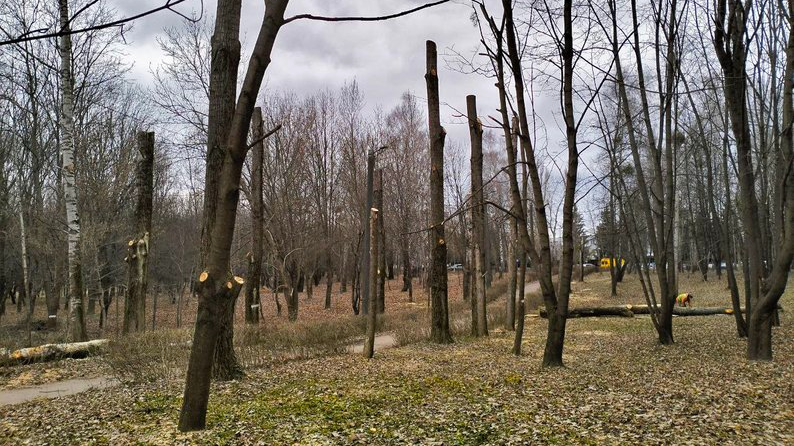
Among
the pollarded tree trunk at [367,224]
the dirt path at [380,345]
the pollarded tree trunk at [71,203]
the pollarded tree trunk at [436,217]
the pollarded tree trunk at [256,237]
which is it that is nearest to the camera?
the dirt path at [380,345]

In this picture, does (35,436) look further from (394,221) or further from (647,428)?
(394,221)

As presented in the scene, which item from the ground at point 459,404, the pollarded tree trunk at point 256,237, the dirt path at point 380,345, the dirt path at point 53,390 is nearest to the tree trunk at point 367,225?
the dirt path at point 380,345

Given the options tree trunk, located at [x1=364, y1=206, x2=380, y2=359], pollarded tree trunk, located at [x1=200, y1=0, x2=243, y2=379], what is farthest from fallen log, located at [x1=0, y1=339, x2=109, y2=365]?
tree trunk, located at [x1=364, y1=206, x2=380, y2=359]

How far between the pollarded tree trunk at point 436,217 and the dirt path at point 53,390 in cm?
628

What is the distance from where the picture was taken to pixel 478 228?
480 inches

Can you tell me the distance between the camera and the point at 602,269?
6094 centimetres

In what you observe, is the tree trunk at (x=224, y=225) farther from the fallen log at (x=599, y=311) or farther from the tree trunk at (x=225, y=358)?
the fallen log at (x=599, y=311)

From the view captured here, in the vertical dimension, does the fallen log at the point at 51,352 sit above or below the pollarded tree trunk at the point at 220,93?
below

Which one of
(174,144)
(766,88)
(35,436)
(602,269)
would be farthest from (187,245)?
(602,269)

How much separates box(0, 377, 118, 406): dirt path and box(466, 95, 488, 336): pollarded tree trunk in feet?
24.4

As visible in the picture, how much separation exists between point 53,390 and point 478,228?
339 inches

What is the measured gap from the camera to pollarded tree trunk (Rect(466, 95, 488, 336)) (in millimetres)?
11820

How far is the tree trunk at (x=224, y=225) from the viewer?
13.4 feet

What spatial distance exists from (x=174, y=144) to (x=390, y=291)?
18.2 meters
